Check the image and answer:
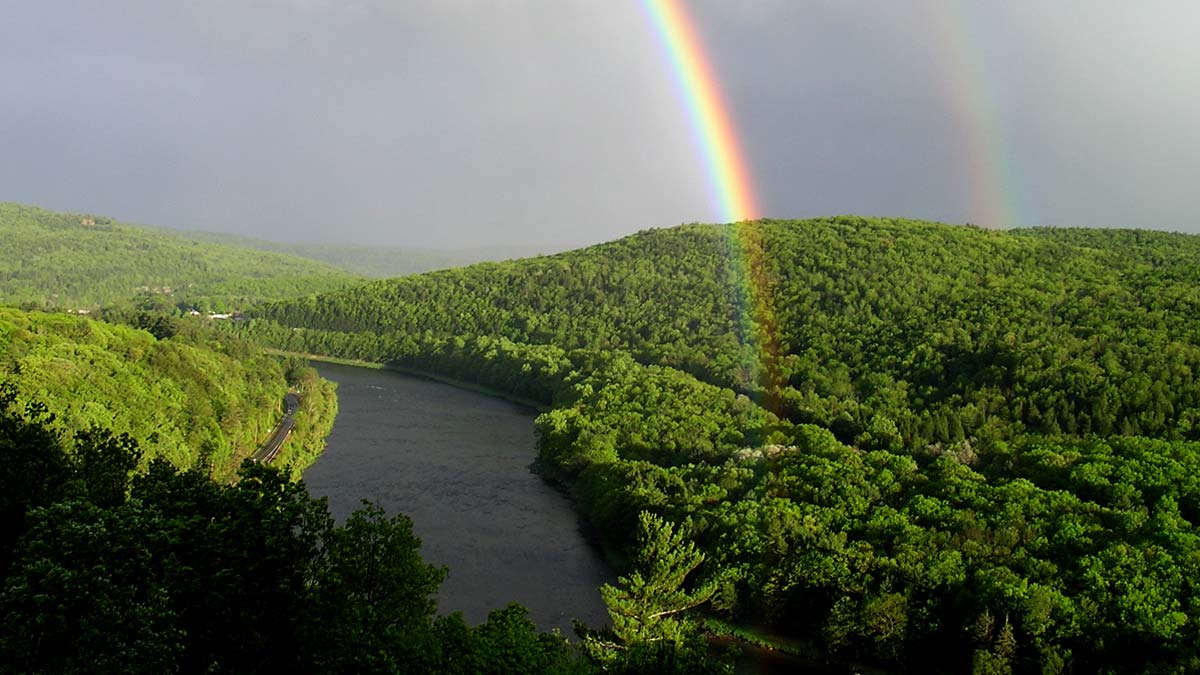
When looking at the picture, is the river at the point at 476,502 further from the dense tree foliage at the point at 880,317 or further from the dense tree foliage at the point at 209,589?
the dense tree foliage at the point at 880,317

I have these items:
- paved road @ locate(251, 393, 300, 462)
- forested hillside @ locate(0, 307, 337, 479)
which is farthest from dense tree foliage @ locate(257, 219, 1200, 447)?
forested hillside @ locate(0, 307, 337, 479)

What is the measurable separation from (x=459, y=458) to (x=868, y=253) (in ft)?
176

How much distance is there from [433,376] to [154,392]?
51509 mm

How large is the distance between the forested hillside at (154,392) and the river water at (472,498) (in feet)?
13.9

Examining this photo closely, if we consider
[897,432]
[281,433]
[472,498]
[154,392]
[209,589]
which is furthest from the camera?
[281,433]

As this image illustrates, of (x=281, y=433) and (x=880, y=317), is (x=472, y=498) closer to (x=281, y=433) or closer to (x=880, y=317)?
(x=281, y=433)

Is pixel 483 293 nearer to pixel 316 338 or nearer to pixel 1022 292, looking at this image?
pixel 316 338

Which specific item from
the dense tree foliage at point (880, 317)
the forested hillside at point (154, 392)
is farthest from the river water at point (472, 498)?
the dense tree foliage at point (880, 317)

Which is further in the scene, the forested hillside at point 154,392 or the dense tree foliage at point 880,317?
the dense tree foliage at point 880,317

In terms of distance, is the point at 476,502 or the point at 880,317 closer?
the point at 476,502

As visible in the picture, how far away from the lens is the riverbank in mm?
79169

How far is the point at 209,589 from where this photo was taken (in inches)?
680

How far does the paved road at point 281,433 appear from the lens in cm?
4916

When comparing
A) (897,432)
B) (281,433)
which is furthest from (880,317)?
(281,433)
